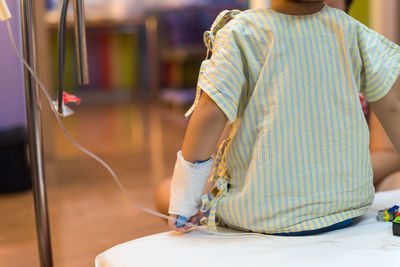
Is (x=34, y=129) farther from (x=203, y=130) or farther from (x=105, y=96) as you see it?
(x=105, y=96)

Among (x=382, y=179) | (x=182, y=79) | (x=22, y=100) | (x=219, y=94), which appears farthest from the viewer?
(x=182, y=79)

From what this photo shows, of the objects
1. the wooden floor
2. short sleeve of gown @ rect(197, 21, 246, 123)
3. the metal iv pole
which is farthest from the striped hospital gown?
the wooden floor

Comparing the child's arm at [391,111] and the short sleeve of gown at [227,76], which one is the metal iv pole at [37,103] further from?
the child's arm at [391,111]

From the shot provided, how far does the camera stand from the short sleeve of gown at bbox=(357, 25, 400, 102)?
899 millimetres

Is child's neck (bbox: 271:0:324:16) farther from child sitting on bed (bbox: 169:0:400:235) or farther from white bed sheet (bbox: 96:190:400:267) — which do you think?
white bed sheet (bbox: 96:190:400:267)

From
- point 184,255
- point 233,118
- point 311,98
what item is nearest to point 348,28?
point 311,98

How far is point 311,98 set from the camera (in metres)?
0.88

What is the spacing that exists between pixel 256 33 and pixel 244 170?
22 cm

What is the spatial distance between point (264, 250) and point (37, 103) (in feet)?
1.64

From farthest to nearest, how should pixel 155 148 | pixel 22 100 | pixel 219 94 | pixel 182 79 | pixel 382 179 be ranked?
pixel 182 79
pixel 155 148
pixel 22 100
pixel 382 179
pixel 219 94

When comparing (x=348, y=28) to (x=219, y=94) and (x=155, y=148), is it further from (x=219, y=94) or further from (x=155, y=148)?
(x=155, y=148)

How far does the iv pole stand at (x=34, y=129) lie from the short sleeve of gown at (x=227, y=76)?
1.16ft

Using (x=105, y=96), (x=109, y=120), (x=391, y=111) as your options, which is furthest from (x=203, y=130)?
(x=105, y=96)

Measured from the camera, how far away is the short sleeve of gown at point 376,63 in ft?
2.95
